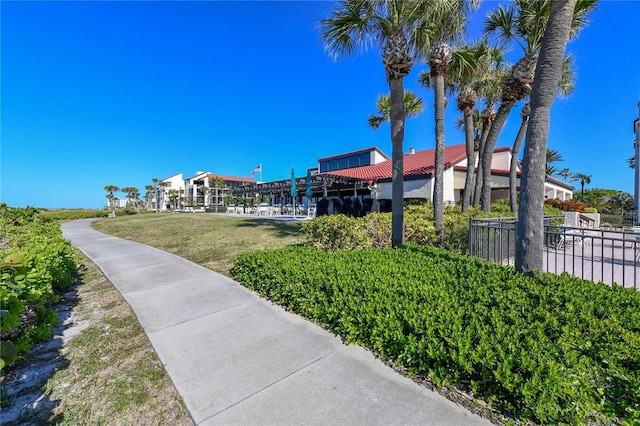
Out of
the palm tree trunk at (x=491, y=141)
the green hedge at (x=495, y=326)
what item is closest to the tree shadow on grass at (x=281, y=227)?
the green hedge at (x=495, y=326)

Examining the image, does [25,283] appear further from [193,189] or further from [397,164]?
[193,189]

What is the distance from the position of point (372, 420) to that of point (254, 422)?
0.91 m

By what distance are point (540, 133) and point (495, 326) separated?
3.09m

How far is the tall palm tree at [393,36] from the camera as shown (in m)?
6.88

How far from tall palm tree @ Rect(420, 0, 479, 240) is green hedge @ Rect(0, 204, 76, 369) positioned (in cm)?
840

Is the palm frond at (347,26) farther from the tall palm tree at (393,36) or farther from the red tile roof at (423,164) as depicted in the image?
the red tile roof at (423,164)

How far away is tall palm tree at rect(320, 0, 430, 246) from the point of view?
Answer: 271 inches

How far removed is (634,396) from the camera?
1.90 meters

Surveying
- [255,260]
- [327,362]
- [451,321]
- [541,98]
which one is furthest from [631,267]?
[255,260]

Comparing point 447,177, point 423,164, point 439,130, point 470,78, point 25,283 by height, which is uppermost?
point 470,78

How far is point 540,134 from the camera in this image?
3.92 m

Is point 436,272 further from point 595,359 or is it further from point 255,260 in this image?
point 255,260

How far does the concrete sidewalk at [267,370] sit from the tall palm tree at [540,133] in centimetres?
295

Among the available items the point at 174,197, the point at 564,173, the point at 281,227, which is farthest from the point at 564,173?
the point at 174,197
